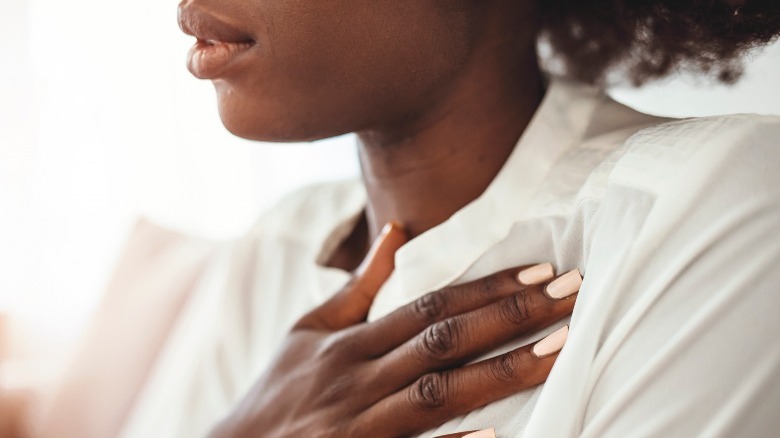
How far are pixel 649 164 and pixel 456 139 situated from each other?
0.25 m

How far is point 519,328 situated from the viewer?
0.77 meters

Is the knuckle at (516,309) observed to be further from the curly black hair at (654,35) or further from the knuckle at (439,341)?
the curly black hair at (654,35)

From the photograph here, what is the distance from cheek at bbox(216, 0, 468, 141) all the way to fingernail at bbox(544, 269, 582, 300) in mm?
245

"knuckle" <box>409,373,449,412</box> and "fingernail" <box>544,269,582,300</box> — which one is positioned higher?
"fingernail" <box>544,269,582,300</box>

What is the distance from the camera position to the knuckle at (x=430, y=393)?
79 centimetres

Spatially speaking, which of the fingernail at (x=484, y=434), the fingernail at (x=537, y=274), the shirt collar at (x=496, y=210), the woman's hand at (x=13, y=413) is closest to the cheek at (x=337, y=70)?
the shirt collar at (x=496, y=210)

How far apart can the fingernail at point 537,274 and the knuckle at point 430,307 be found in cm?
8

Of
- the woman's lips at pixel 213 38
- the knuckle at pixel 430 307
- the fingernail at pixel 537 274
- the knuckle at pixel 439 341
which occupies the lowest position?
the knuckle at pixel 439 341

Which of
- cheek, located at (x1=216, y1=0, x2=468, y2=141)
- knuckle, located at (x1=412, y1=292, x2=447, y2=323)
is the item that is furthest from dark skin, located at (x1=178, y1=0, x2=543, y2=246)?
knuckle, located at (x1=412, y1=292, x2=447, y2=323)

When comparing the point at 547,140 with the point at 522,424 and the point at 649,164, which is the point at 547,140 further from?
the point at 522,424

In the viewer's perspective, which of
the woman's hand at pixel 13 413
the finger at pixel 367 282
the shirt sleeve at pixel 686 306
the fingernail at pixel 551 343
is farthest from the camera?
the woman's hand at pixel 13 413

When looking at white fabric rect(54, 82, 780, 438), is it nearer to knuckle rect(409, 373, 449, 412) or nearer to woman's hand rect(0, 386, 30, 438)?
knuckle rect(409, 373, 449, 412)

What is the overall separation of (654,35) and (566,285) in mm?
357

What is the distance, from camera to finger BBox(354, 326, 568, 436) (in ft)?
2.42
